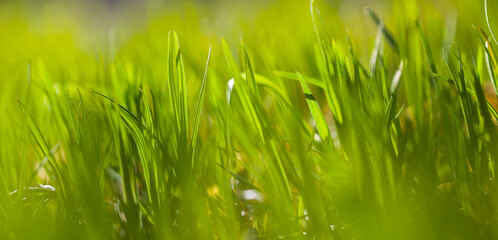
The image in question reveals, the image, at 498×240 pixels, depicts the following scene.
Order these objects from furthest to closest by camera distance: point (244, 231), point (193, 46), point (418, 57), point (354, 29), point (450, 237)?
1. point (354, 29)
2. point (193, 46)
3. point (418, 57)
4. point (244, 231)
5. point (450, 237)

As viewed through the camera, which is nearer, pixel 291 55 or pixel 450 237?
pixel 450 237

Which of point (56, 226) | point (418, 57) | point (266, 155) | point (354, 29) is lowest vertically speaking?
point (56, 226)

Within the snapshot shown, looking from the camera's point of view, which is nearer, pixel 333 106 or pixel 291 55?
pixel 333 106

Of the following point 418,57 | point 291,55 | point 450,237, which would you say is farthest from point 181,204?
point 291,55

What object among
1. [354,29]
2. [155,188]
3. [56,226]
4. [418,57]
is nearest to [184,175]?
[155,188]

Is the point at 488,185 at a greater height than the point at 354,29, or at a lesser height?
lesser

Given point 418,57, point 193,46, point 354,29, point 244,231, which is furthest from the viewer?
point 354,29

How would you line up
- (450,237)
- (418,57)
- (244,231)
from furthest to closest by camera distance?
(418,57), (244,231), (450,237)

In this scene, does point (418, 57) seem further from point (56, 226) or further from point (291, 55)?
point (56, 226)

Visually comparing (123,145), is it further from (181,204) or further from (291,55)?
(291,55)
